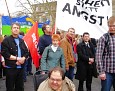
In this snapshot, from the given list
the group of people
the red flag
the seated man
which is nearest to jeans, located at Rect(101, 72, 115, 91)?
the group of people

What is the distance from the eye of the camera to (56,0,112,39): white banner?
5.54m

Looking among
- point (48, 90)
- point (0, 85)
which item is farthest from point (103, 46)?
point (0, 85)

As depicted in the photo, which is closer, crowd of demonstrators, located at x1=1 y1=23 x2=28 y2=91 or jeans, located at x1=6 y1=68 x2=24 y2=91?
crowd of demonstrators, located at x1=1 y1=23 x2=28 y2=91

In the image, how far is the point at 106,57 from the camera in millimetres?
4211

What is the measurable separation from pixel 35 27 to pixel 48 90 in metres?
3.75

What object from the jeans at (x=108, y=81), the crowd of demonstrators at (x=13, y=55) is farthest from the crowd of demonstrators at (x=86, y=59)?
the jeans at (x=108, y=81)

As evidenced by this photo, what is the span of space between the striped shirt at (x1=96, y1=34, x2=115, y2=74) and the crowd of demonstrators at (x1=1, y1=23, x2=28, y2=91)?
1529 mm

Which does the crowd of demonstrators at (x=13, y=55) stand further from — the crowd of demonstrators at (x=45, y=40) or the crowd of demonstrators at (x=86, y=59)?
the crowd of demonstrators at (x=86, y=59)

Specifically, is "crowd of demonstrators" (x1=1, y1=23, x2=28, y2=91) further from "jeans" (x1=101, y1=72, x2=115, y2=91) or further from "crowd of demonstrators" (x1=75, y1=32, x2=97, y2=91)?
"jeans" (x1=101, y1=72, x2=115, y2=91)

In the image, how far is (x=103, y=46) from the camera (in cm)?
418

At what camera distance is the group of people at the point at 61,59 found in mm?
3256

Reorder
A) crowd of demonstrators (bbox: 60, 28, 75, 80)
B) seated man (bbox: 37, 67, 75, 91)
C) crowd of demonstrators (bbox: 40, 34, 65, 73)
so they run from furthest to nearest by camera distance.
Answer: crowd of demonstrators (bbox: 60, 28, 75, 80) < crowd of demonstrators (bbox: 40, 34, 65, 73) < seated man (bbox: 37, 67, 75, 91)

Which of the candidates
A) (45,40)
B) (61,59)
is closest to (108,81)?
(61,59)

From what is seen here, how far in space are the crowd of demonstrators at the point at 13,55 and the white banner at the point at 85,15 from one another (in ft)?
3.40
